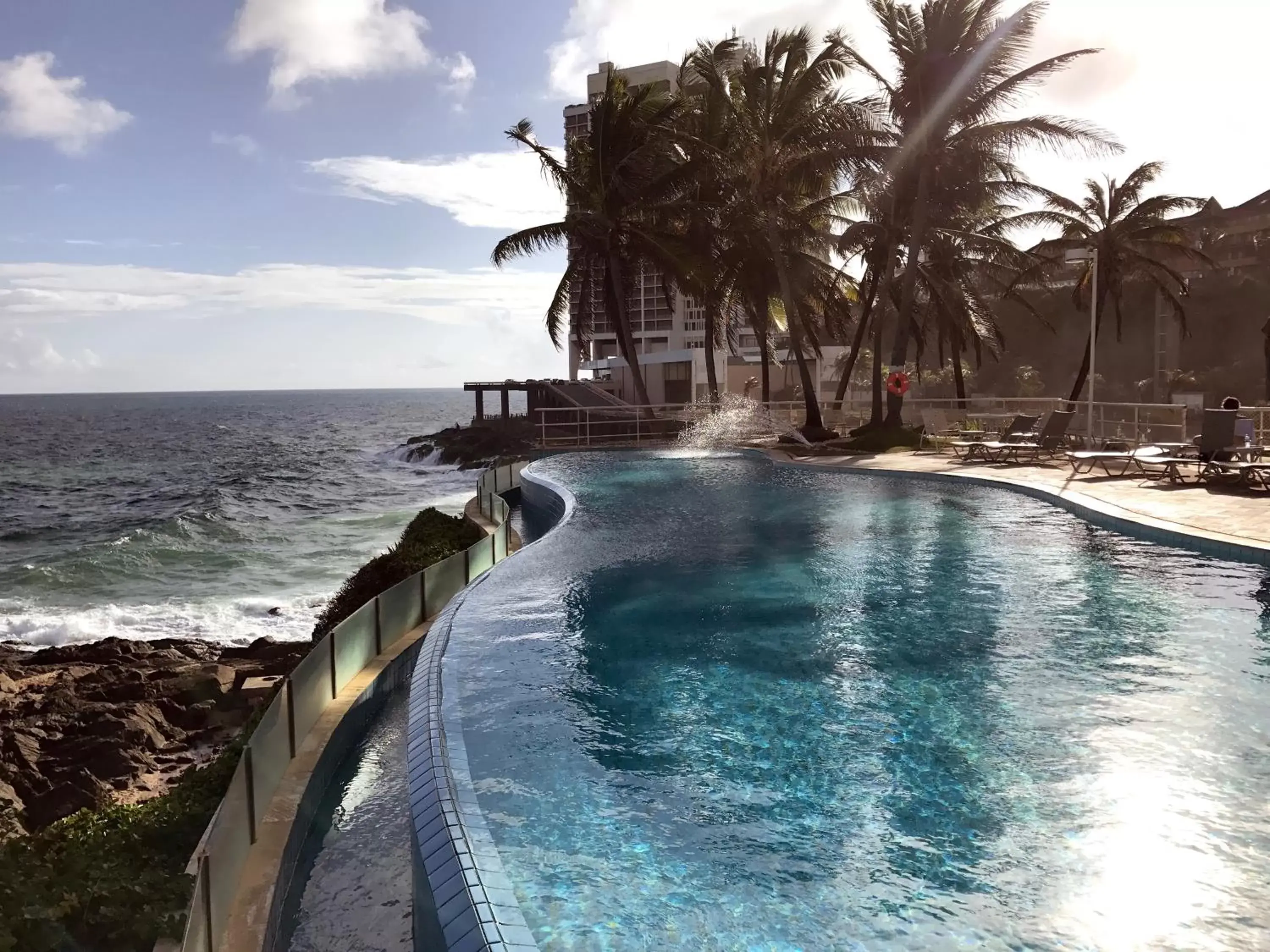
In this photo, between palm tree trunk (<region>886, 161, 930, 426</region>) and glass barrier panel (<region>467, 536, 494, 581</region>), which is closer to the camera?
glass barrier panel (<region>467, 536, 494, 581</region>)

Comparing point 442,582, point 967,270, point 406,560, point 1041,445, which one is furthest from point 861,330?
point 442,582

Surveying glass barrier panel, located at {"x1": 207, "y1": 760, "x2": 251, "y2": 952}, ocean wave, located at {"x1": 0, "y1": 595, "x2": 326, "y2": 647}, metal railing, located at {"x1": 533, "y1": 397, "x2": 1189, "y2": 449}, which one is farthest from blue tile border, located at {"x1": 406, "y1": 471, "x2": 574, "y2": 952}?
metal railing, located at {"x1": 533, "y1": 397, "x2": 1189, "y2": 449}

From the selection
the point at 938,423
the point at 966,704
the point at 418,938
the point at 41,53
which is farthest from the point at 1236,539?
the point at 41,53

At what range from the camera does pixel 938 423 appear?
23.0 m

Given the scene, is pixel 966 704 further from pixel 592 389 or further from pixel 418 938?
pixel 592 389

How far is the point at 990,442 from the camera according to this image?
18.8 metres

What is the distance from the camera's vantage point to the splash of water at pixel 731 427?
23841 mm

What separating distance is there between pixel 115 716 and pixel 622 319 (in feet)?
62.8

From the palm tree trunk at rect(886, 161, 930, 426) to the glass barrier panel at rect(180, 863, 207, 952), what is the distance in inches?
765

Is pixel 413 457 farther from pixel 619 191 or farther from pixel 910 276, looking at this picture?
pixel 910 276

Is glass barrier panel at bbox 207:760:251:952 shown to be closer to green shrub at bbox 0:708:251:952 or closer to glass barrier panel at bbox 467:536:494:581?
green shrub at bbox 0:708:251:952

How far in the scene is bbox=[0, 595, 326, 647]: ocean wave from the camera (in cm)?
1656

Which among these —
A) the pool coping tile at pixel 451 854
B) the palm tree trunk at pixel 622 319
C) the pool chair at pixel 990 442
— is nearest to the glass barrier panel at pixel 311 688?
the pool coping tile at pixel 451 854

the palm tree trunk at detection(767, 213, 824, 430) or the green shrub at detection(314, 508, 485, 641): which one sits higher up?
the palm tree trunk at detection(767, 213, 824, 430)
